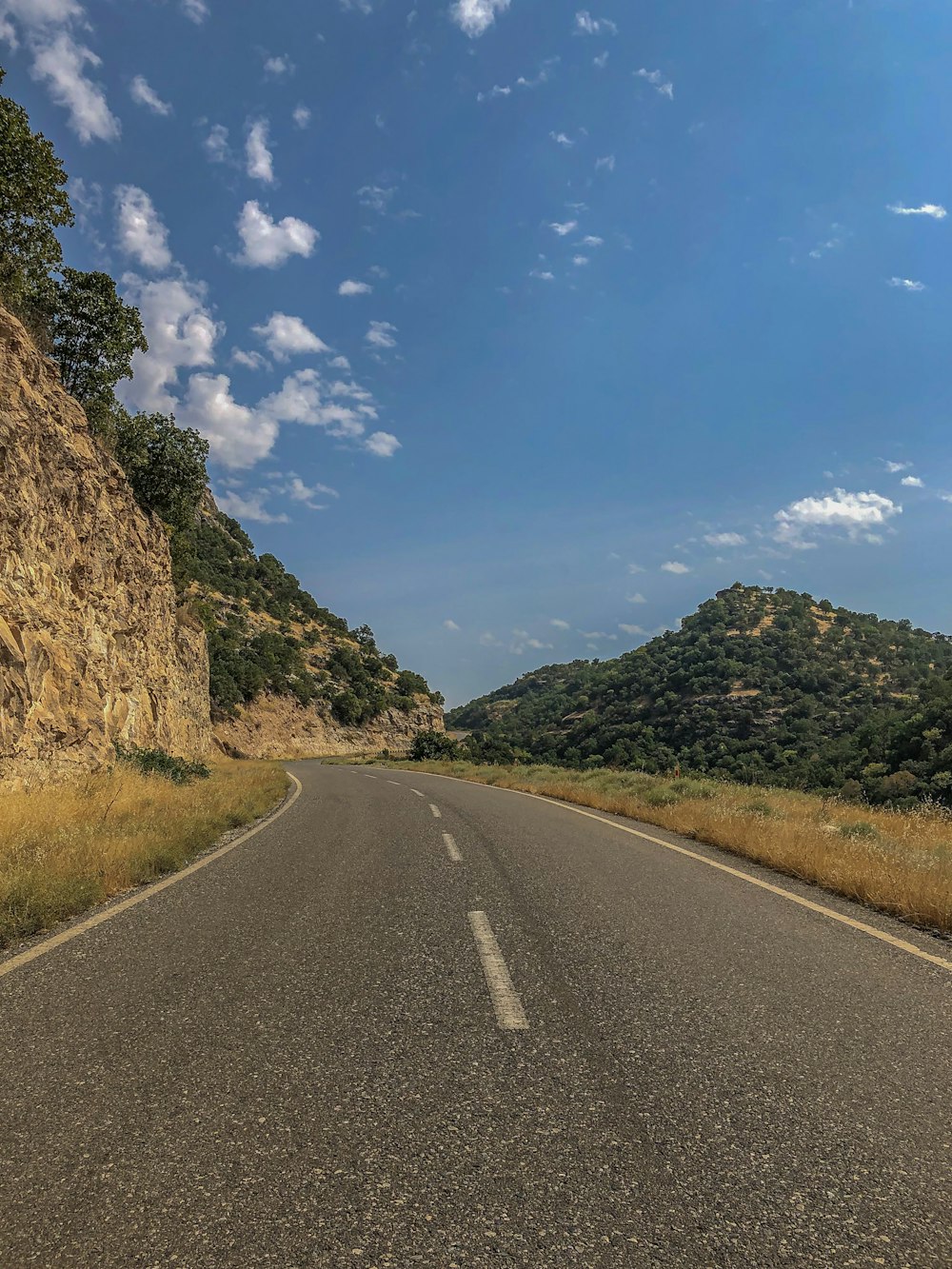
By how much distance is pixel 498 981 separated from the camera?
452cm

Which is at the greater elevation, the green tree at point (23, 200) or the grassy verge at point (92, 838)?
the green tree at point (23, 200)

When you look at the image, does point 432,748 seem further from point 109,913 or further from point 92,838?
point 109,913

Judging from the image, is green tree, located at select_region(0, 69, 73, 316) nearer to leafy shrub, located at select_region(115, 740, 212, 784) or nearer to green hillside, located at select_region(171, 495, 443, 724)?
leafy shrub, located at select_region(115, 740, 212, 784)

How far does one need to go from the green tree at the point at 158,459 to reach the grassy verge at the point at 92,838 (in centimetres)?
1432

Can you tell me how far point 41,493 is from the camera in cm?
1530

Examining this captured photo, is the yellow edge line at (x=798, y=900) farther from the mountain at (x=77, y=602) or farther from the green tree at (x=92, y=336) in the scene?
the green tree at (x=92, y=336)

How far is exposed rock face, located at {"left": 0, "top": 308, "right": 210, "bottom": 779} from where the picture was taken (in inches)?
519

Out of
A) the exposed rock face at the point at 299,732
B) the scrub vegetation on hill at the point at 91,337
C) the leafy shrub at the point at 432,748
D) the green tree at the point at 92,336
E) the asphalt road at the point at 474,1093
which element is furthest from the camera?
the exposed rock face at the point at 299,732

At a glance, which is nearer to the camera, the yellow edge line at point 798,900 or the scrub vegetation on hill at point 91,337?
the yellow edge line at point 798,900

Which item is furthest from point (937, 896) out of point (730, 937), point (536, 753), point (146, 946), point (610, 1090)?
point (536, 753)

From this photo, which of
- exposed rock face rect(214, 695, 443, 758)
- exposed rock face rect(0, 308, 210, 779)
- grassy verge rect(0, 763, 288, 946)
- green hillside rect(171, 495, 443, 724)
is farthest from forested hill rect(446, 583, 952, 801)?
grassy verge rect(0, 763, 288, 946)

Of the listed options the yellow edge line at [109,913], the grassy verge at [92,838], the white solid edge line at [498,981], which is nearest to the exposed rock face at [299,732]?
the grassy verge at [92,838]

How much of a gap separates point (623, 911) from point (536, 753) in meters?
55.1

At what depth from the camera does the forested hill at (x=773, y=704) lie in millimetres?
31938
